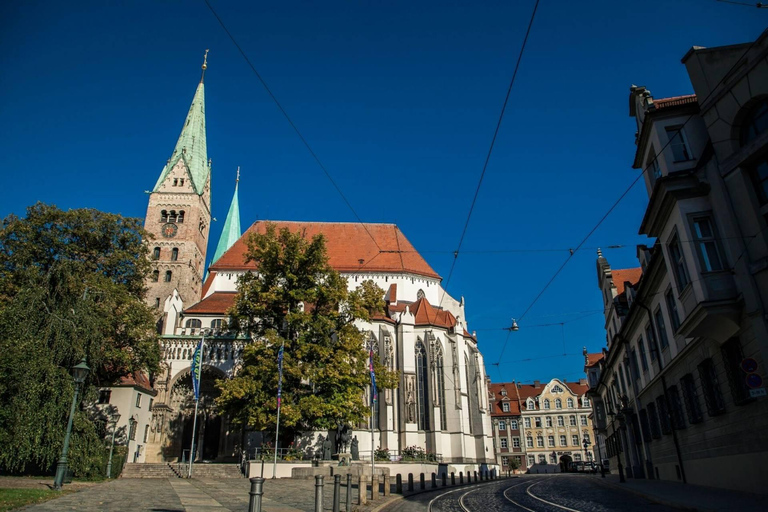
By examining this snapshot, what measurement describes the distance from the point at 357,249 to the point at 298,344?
65.4ft

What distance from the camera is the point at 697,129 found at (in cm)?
1448

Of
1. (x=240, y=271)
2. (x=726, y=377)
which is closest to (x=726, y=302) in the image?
(x=726, y=377)

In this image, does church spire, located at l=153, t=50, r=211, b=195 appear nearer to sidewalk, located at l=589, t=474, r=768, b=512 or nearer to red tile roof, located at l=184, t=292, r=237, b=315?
red tile roof, located at l=184, t=292, r=237, b=315

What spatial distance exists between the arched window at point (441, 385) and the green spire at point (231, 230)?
3554 centimetres

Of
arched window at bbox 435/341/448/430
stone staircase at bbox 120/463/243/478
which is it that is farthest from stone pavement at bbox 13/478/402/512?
arched window at bbox 435/341/448/430

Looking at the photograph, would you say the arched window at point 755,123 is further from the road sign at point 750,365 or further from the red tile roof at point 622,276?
the red tile roof at point 622,276

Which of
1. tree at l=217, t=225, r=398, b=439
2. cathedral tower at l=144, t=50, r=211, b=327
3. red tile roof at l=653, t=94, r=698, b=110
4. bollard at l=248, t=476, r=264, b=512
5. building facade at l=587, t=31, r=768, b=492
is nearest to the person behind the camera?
bollard at l=248, t=476, r=264, b=512

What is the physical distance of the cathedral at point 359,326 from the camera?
31.7 meters

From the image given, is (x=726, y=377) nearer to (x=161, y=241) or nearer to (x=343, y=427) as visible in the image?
(x=343, y=427)

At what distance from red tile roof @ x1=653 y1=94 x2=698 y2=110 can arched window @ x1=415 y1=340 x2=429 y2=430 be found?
78.9 feet

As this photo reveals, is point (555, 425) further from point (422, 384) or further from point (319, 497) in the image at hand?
point (319, 497)

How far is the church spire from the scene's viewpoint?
4628 cm

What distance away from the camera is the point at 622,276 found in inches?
1252

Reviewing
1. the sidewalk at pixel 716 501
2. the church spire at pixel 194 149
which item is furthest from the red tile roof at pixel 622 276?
the church spire at pixel 194 149
